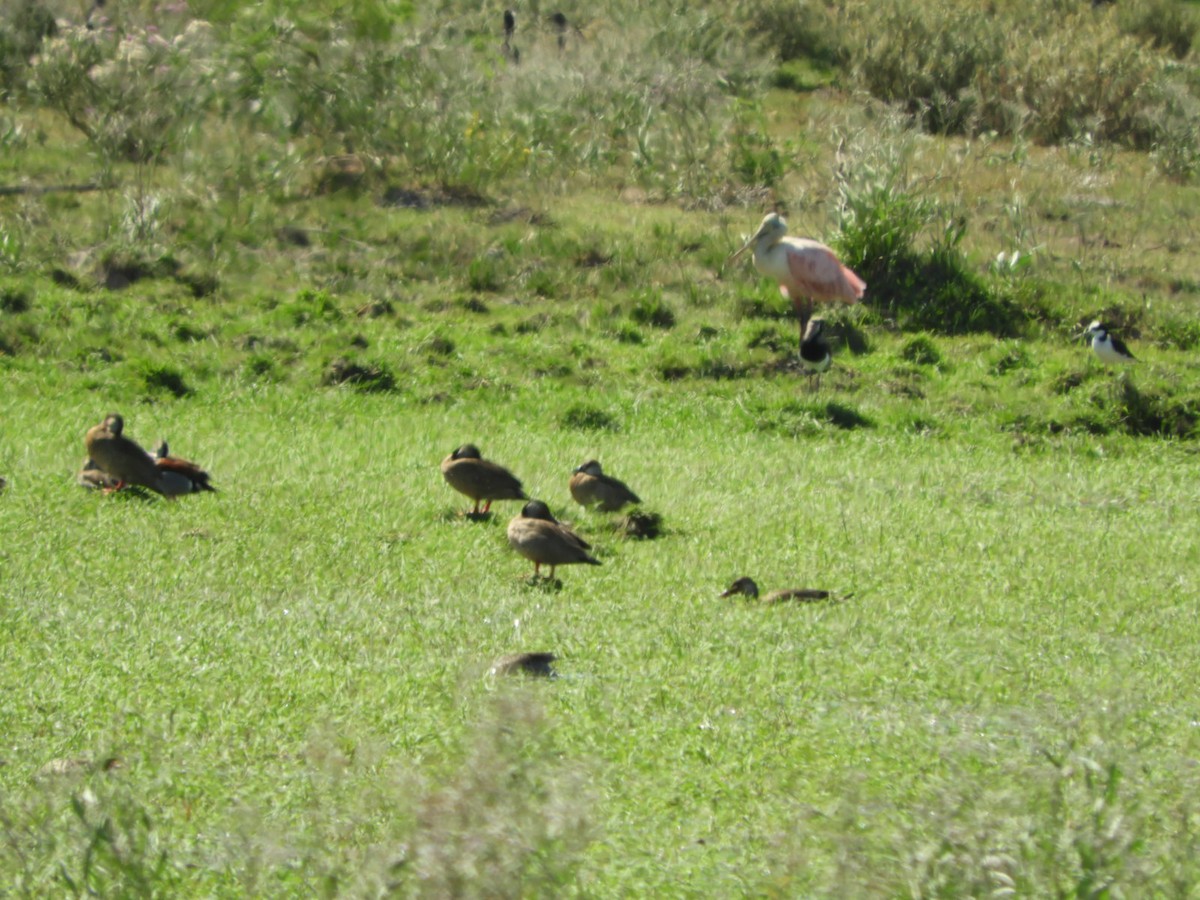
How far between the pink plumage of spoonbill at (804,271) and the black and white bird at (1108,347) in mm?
2582

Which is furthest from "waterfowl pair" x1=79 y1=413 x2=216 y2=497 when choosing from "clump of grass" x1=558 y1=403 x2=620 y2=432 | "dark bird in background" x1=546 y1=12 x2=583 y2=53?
"dark bird in background" x1=546 y1=12 x2=583 y2=53

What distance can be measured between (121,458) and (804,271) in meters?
8.52

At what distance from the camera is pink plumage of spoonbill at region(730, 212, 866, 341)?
55.0ft

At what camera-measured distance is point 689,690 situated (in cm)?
689

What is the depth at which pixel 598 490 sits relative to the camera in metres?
10.5

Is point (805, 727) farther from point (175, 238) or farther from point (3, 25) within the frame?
point (3, 25)

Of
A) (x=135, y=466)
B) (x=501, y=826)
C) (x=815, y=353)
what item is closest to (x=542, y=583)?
(x=135, y=466)

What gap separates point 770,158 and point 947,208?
3.88m

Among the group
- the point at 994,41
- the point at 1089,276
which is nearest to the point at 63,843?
the point at 1089,276

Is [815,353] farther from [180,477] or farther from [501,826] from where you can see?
[501,826]

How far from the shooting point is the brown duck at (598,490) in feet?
34.6

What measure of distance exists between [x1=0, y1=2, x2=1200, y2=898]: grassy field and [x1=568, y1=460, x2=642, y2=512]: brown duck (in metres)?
0.15

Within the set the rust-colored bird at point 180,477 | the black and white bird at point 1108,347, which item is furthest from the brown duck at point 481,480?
the black and white bird at point 1108,347

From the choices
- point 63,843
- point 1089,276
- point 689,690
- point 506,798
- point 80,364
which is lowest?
point 80,364
